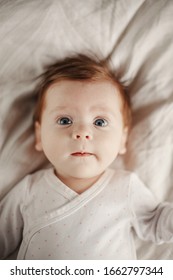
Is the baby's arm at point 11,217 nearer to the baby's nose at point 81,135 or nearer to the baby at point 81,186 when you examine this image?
the baby at point 81,186

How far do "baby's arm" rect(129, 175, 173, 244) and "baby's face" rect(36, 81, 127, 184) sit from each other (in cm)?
9

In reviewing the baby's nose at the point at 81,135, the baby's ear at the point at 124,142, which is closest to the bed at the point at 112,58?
the baby's ear at the point at 124,142

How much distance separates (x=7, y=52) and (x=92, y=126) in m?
0.24

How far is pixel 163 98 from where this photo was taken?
0.96 metres

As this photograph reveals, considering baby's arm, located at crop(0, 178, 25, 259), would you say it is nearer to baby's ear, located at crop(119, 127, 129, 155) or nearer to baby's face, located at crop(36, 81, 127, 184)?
baby's face, located at crop(36, 81, 127, 184)

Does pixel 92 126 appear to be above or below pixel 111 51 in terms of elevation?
below

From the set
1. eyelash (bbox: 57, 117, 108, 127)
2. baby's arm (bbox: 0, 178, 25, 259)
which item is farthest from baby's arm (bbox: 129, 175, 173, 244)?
baby's arm (bbox: 0, 178, 25, 259)

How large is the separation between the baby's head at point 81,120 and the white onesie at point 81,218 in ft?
0.16

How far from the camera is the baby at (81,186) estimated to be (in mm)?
900

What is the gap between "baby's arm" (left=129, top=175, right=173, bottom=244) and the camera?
0.94m
